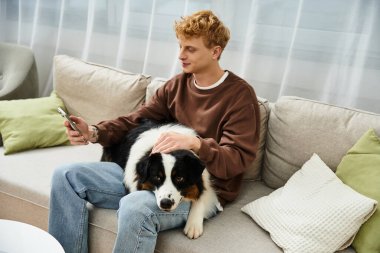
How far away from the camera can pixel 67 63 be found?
2.54 meters

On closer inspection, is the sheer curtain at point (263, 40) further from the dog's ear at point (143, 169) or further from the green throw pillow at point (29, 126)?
the dog's ear at point (143, 169)

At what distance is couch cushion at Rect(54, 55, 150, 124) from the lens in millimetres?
2281

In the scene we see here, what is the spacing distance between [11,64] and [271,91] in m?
1.84

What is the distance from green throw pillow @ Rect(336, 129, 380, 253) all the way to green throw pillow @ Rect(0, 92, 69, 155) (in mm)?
1582

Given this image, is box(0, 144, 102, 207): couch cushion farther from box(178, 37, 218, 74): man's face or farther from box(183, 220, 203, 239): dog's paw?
box(178, 37, 218, 74): man's face

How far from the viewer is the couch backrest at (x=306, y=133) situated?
179 centimetres

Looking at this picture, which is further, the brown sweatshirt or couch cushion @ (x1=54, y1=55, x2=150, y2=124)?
couch cushion @ (x1=54, y1=55, x2=150, y2=124)

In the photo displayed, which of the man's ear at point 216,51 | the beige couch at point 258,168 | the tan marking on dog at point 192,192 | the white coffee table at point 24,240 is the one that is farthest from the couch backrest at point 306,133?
the white coffee table at point 24,240

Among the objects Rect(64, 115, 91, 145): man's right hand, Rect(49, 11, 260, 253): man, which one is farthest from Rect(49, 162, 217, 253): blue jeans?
Rect(64, 115, 91, 145): man's right hand

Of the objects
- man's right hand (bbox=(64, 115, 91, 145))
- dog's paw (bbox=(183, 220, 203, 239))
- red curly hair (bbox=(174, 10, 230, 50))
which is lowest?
dog's paw (bbox=(183, 220, 203, 239))

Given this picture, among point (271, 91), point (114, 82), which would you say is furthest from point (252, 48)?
point (114, 82)

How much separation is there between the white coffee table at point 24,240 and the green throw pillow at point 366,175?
1122mm

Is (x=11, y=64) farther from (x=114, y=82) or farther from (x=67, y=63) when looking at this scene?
(x=114, y=82)

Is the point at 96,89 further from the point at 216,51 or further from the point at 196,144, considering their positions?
the point at 196,144
